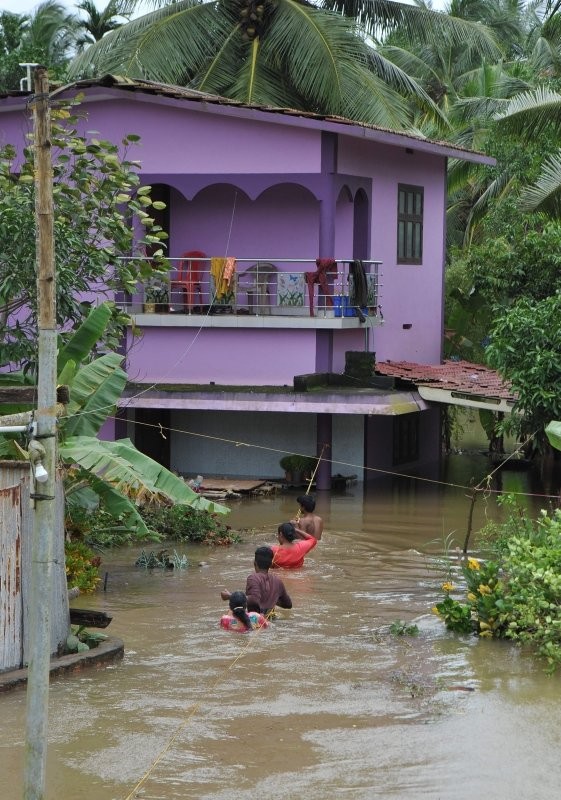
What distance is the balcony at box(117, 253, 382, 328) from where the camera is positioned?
22.4 m

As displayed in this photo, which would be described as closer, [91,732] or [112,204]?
[91,732]

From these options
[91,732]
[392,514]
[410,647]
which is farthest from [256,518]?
[91,732]

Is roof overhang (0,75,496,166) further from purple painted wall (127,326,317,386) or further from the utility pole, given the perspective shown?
the utility pole

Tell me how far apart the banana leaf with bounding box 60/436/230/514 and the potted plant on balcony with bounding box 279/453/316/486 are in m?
8.97

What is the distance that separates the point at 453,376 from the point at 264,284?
12.9 ft

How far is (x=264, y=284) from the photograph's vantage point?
76.4 ft

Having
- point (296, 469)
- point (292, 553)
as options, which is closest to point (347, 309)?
point (296, 469)

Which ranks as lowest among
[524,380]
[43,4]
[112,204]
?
[524,380]

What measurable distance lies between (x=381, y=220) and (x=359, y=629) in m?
12.5

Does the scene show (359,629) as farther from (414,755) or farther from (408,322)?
(408,322)

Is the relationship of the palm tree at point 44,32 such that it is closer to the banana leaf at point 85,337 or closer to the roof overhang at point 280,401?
the roof overhang at point 280,401

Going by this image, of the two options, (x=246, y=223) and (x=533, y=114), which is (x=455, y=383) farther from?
(x=246, y=223)

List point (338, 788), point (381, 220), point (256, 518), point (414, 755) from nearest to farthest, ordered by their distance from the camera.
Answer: point (338, 788) → point (414, 755) → point (256, 518) → point (381, 220)

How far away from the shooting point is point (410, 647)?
13.1 m
